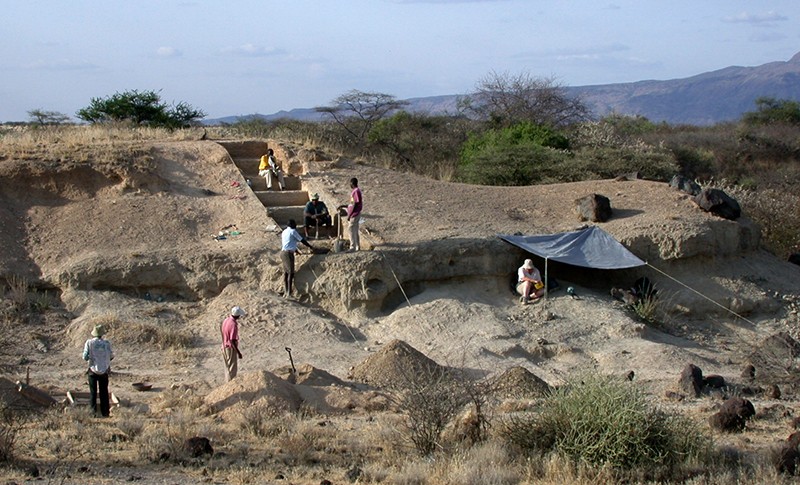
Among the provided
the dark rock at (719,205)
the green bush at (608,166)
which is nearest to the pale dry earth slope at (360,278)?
the dark rock at (719,205)

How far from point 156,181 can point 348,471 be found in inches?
430

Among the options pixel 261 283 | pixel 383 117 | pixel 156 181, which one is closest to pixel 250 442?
pixel 261 283

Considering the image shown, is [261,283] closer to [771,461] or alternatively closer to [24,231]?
[24,231]

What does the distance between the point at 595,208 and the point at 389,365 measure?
22.6ft

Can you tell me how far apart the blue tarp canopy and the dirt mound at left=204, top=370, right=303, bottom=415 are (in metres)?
6.80

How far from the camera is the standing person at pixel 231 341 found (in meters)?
12.6

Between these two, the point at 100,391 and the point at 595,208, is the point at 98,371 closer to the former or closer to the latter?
the point at 100,391

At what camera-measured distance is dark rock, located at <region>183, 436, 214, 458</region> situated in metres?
8.96

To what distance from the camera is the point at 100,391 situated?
36.5 ft

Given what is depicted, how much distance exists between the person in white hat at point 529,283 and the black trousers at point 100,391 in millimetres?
7569

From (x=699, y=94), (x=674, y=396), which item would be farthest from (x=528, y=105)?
(x=699, y=94)

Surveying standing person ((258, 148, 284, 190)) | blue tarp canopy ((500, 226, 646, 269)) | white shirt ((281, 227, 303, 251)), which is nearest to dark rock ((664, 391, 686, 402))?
blue tarp canopy ((500, 226, 646, 269))

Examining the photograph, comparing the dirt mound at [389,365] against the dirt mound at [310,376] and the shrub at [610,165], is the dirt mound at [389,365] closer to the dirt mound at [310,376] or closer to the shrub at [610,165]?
the dirt mound at [310,376]

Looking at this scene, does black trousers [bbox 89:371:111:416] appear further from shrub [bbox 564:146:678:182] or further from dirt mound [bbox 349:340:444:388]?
shrub [bbox 564:146:678:182]
